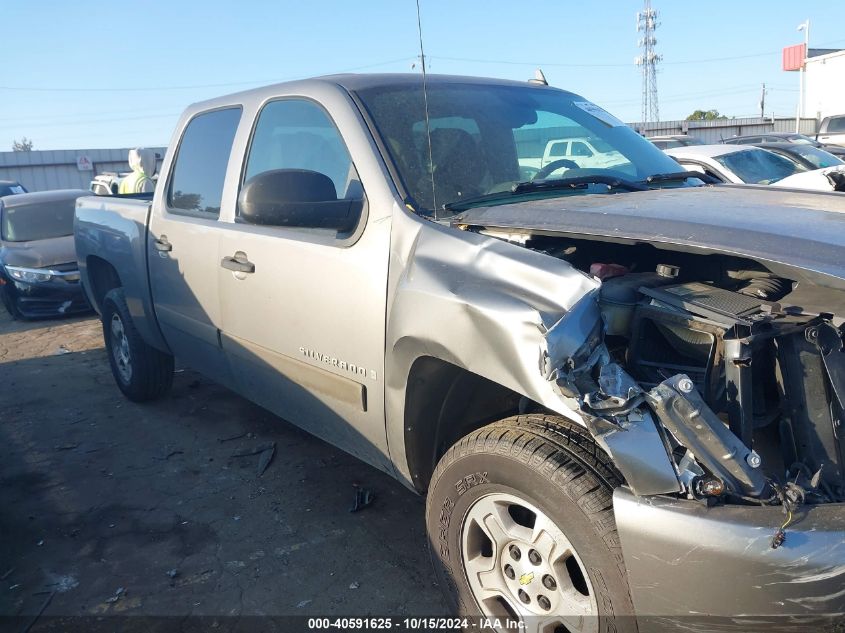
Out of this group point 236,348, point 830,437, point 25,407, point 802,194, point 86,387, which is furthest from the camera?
point 86,387

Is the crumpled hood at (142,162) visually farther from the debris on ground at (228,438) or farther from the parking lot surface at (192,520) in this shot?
the debris on ground at (228,438)

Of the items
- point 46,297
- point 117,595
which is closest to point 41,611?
point 117,595

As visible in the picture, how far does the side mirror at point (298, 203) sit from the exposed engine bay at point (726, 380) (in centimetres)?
105

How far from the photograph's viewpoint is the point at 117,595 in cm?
307

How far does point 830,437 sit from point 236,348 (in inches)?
105

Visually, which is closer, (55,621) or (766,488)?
(766,488)

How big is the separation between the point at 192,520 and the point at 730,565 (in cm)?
273

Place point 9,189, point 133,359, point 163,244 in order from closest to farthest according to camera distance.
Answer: point 163,244, point 133,359, point 9,189

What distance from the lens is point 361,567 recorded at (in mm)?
3172

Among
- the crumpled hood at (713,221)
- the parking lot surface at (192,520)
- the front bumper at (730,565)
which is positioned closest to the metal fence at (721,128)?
the parking lot surface at (192,520)

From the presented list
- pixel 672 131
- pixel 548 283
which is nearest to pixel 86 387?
pixel 548 283

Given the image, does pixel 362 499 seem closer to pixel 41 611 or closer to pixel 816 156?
pixel 41 611

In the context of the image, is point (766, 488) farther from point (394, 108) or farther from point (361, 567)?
point (394, 108)

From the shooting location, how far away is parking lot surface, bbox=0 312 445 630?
9.91 feet
